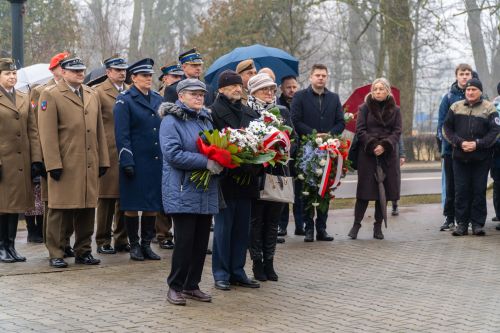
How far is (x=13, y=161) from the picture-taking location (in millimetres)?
10695

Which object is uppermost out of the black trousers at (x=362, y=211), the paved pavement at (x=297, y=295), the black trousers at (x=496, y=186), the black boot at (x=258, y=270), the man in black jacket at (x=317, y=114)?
the man in black jacket at (x=317, y=114)

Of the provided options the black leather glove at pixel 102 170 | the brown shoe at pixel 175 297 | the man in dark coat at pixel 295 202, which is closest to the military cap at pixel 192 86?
the brown shoe at pixel 175 297

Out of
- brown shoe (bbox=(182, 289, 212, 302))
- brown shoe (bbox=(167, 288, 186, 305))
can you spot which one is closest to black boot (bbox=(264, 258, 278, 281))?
brown shoe (bbox=(182, 289, 212, 302))

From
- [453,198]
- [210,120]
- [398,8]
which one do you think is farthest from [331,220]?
[398,8]

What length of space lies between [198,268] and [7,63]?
3.59 m

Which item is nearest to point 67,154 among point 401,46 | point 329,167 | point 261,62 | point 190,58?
point 190,58

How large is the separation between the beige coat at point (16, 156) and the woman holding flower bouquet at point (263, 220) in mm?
2642

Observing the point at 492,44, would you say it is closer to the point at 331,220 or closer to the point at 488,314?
the point at 331,220

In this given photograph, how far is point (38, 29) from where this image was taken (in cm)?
2733

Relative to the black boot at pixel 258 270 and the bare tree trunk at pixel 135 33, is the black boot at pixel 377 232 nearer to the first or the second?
the black boot at pixel 258 270

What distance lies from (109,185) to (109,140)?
511 mm

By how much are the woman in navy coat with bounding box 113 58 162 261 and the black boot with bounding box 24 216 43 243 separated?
1966 mm

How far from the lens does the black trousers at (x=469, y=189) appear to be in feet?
42.7

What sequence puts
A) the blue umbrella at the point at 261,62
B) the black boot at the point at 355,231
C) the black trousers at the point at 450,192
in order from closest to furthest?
1. the black boot at the point at 355,231
2. the blue umbrella at the point at 261,62
3. the black trousers at the point at 450,192
